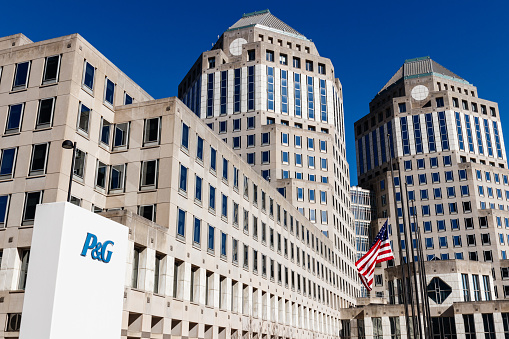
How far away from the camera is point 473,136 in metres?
143

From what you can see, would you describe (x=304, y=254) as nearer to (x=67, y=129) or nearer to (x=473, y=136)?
(x=67, y=129)

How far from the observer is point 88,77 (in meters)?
43.3

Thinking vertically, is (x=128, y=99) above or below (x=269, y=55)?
below

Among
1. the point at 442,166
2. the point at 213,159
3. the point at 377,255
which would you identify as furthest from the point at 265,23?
the point at 377,255

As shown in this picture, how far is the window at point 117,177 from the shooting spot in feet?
145

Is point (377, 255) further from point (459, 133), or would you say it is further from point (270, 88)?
point (459, 133)

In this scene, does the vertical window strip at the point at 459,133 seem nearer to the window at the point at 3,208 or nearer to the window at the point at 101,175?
the window at the point at 101,175

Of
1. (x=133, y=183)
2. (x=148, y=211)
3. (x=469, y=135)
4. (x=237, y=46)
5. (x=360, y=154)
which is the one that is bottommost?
(x=148, y=211)

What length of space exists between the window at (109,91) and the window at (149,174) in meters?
6.28

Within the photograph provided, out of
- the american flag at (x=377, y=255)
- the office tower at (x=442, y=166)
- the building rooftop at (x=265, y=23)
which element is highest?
the building rooftop at (x=265, y=23)

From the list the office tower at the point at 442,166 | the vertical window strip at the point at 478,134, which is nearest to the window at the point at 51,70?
the office tower at the point at 442,166

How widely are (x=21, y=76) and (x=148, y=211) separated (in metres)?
14.8

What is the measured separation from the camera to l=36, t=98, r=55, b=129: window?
133 feet

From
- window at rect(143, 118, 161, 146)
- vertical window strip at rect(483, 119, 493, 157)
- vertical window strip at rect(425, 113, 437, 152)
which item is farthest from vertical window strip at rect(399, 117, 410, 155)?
window at rect(143, 118, 161, 146)
